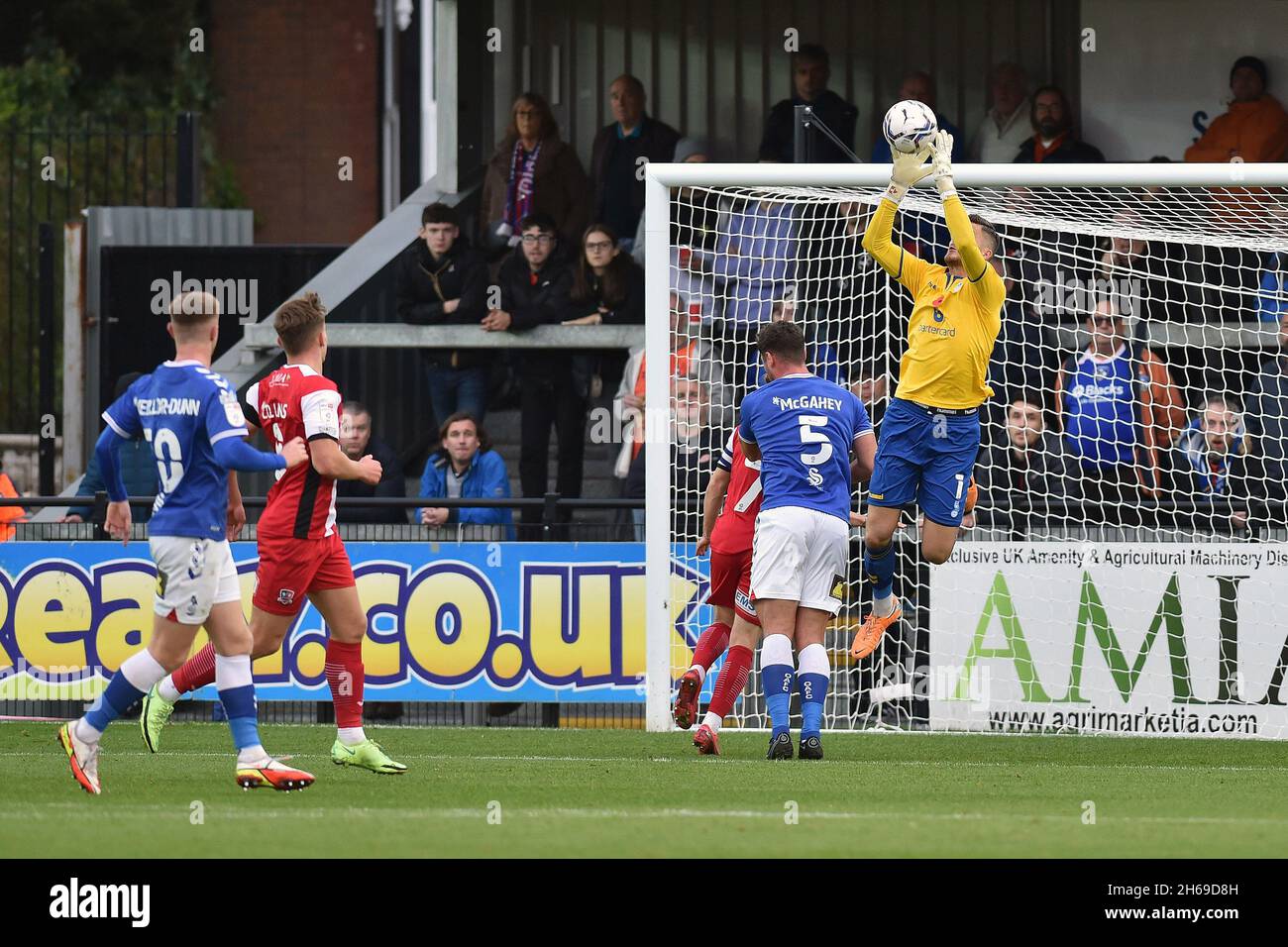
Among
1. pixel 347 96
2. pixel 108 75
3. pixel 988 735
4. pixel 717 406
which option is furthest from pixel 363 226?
pixel 988 735

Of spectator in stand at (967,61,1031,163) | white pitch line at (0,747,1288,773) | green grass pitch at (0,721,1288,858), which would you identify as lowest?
white pitch line at (0,747,1288,773)

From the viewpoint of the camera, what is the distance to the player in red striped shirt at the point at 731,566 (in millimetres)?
9734

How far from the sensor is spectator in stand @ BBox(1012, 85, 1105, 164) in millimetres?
14641

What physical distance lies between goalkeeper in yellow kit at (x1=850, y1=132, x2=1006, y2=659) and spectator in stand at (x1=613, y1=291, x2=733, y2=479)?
6.22 feet

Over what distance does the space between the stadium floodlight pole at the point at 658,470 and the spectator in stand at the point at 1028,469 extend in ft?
8.08

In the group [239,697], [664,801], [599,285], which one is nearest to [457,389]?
[599,285]

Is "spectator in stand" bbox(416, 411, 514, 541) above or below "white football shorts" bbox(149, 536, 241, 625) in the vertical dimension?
above

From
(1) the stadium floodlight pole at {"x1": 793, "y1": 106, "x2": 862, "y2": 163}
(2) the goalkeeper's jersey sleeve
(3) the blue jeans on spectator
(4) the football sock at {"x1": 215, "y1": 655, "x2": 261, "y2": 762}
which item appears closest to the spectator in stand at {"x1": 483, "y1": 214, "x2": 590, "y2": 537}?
(3) the blue jeans on spectator

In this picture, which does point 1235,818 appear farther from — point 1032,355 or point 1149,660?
point 1032,355

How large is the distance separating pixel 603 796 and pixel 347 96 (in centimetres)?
2146

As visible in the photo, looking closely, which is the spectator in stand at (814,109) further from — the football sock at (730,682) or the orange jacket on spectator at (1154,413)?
the football sock at (730,682)

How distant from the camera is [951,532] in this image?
9.98 m

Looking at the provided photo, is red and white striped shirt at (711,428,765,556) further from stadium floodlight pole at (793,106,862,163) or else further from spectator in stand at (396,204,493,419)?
spectator in stand at (396,204,493,419)

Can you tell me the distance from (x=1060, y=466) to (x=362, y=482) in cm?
465
